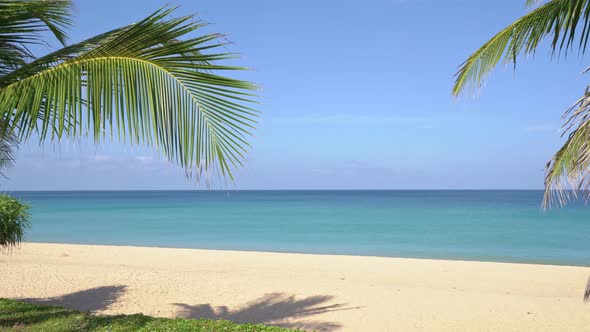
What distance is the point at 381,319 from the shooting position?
26.9ft

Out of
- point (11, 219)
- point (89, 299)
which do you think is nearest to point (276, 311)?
point (89, 299)

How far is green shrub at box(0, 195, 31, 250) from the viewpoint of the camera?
654 cm

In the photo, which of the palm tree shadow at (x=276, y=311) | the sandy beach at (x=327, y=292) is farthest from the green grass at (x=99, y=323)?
the palm tree shadow at (x=276, y=311)

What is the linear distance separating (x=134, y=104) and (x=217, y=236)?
2996 cm

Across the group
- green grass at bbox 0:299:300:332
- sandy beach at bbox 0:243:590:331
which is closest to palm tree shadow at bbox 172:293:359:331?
sandy beach at bbox 0:243:590:331

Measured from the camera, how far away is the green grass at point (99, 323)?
548 centimetres

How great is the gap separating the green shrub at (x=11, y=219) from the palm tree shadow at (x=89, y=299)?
8.12 feet

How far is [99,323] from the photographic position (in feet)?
19.3

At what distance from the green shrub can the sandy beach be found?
2520 mm

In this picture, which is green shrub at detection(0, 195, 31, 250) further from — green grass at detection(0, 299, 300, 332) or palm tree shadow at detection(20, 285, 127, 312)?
palm tree shadow at detection(20, 285, 127, 312)

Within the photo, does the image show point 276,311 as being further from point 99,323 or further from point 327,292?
point 99,323

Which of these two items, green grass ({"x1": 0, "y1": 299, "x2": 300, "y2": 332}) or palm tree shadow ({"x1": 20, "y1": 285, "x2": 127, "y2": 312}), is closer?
green grass ({"x1": 0, "y1": 299, "x2": 300, "y2": 332})

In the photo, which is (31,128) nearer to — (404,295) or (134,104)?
(134,104)

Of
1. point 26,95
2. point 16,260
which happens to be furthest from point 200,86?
point 16,260
